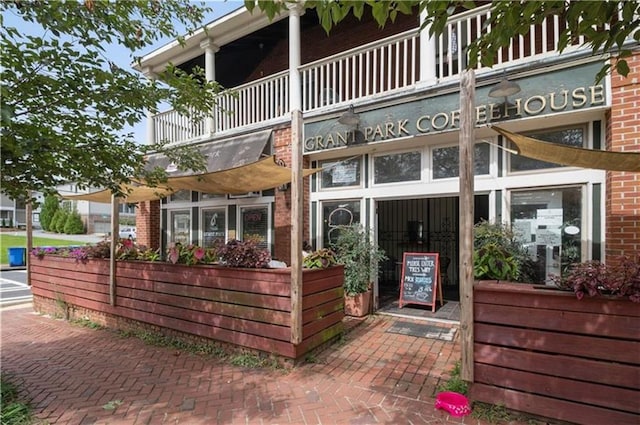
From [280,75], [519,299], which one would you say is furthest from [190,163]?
[519,299]

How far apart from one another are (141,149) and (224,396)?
2.92 meters

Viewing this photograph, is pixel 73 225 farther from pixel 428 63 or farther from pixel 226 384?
pixel 428 63

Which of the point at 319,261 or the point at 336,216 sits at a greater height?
the point at 336,216

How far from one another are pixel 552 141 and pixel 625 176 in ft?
3.22

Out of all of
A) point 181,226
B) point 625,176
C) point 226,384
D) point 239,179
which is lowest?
point 226,384

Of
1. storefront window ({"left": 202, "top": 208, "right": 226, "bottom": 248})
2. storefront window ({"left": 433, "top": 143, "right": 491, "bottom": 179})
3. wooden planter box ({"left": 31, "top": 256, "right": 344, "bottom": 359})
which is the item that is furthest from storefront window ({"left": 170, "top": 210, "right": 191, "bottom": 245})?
storefront window ({"left": 433, "top": 143, "right": 491, "bottom": 179})

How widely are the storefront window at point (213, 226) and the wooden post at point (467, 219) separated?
6113 mm

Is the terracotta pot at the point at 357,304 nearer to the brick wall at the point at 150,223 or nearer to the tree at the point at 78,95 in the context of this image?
the tree at the point at 78,95

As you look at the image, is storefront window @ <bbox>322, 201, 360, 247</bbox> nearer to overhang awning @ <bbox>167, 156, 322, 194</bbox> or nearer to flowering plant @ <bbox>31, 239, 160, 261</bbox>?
overhang awning @ <bbox>167, 156, 322, 194</bbox>

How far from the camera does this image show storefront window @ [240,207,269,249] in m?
7.14

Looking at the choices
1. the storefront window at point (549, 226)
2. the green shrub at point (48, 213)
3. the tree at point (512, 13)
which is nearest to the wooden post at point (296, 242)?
the tree at point (512, 13)

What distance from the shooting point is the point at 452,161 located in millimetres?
5414

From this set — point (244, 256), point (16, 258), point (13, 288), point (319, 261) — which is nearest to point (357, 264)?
point (319, 261)

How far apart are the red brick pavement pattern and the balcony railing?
3.77 meters
